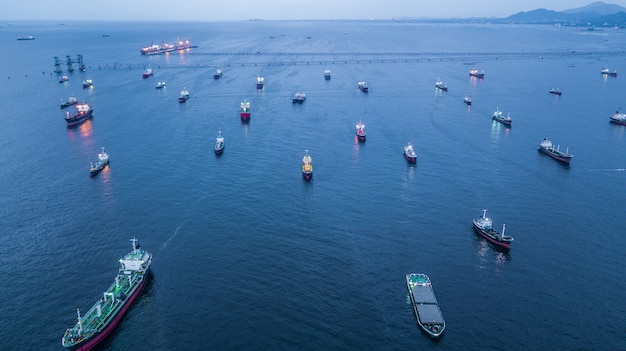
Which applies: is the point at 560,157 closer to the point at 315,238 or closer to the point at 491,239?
the point at 491,239

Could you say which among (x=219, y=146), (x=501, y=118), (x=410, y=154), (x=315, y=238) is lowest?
(x=315, y=238)

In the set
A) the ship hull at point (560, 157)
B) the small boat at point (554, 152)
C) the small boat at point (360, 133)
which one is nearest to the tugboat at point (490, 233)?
the ship hull at point (560, 157)

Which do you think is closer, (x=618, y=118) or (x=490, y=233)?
(x=490, y=233)

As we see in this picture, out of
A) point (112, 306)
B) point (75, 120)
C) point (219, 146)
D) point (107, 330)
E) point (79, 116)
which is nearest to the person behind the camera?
point (107, 330)

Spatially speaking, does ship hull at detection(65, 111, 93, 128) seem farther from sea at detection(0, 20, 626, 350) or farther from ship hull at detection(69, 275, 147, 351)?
ship hull at detection(69, 275, 147, 351)

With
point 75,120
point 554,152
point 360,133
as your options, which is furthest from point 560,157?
point 75,120

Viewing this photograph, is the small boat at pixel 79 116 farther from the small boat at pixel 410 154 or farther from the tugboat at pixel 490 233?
the tugboat at pixel 490 233

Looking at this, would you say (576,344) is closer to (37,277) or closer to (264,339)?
(264,339)
